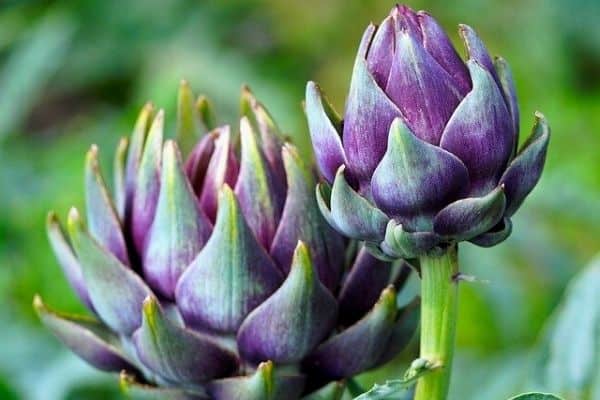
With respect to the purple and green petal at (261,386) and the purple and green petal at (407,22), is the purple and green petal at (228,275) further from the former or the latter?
the purple and green petal at (407,22)

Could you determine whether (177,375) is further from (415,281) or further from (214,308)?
(415,281)

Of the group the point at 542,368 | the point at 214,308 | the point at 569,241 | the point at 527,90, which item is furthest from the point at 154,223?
the point at 527,90

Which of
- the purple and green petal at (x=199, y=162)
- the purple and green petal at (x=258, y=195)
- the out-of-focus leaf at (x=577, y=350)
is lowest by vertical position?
the out-of-focus leaf at (x=577, y=350)

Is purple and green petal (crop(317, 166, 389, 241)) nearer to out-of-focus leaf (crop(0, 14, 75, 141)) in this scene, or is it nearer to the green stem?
the green stem

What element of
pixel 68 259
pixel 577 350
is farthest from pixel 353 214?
pixel 577 350

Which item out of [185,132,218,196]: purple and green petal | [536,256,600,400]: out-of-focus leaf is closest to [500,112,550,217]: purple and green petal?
[185,132,218,196]: purple and green petal

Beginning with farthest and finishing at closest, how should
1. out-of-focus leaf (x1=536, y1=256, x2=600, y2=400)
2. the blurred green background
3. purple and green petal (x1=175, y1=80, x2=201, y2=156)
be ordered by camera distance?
1. the blurred green background
2. out-of-focus leaf (x1=536, y1=256, x2=600, y2=400)
3. purple and green petal (x1=175, y1=80, x2=201, y2=156)

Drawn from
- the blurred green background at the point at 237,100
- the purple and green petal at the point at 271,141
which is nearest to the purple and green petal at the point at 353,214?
the purple and green petal at the point at 271,141
